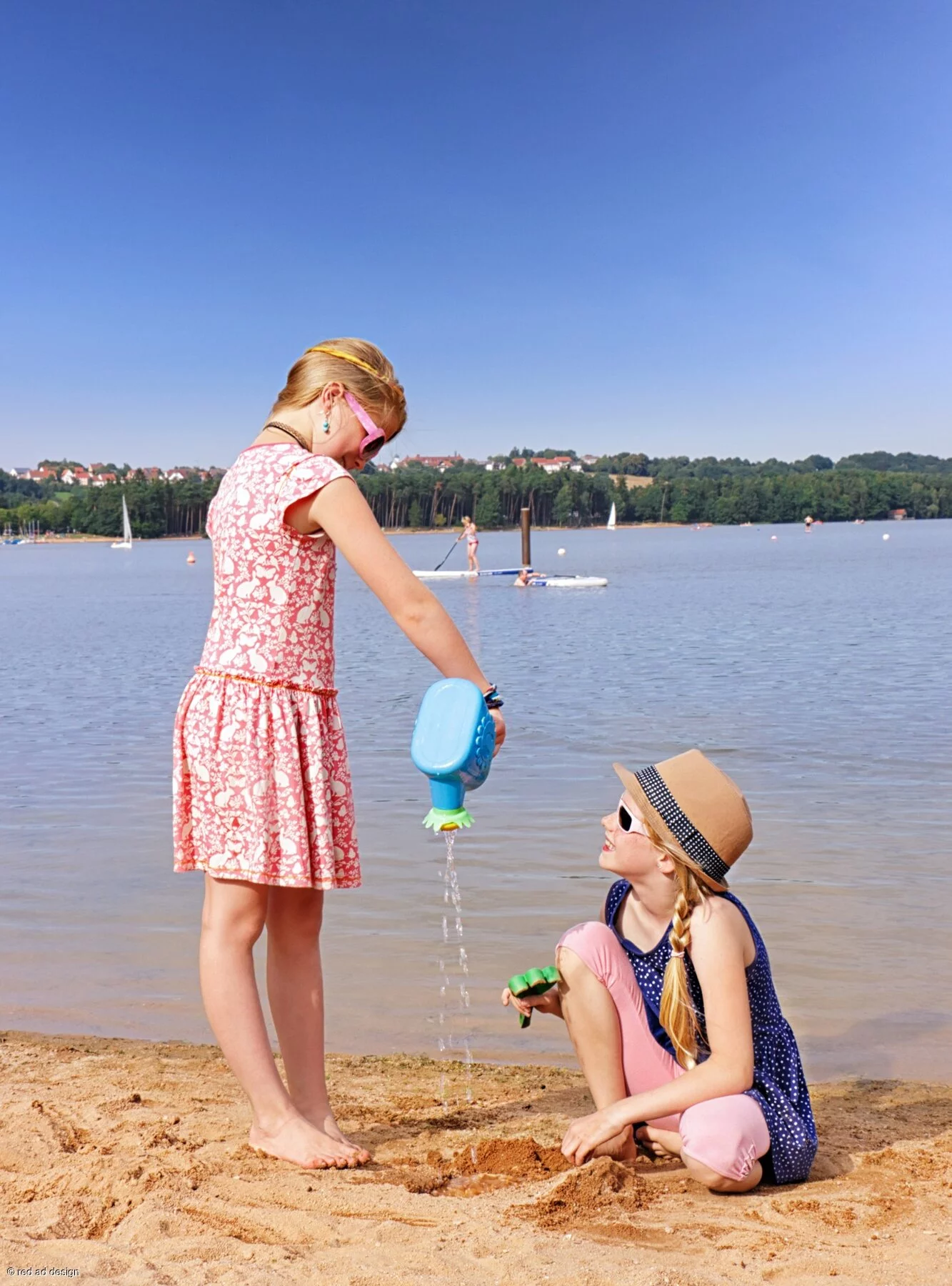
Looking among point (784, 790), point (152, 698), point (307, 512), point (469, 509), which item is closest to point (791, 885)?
point (784, 790)

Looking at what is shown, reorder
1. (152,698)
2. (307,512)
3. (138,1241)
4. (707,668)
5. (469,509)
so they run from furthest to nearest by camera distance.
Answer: (469,509)
(707,668)
(152,698)
(307,512)
(138,1241)

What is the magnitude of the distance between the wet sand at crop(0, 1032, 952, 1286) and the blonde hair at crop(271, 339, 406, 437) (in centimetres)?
175

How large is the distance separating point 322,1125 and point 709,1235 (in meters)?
1.01

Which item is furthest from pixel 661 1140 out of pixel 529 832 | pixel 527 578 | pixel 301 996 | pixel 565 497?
pixel 565 497

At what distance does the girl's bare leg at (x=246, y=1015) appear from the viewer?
2891 mm

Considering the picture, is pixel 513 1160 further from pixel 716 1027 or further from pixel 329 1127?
pixel 716 1027

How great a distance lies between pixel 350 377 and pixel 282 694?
2.45 feet

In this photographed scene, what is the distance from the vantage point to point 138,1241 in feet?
8.09

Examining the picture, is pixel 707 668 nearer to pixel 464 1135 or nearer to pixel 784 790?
pixel 784 790

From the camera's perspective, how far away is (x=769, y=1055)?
9.77 feet

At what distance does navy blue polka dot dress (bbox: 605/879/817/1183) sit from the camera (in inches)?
113

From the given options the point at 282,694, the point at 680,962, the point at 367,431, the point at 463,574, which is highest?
the point at 367,431

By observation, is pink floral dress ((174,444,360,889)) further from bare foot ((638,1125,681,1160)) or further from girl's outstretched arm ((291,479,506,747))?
bare foot ((638,1125,681,1160))

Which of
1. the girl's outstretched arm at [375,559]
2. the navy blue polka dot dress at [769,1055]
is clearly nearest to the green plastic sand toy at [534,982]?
the navy blue polka dot dress at [769,1055]
